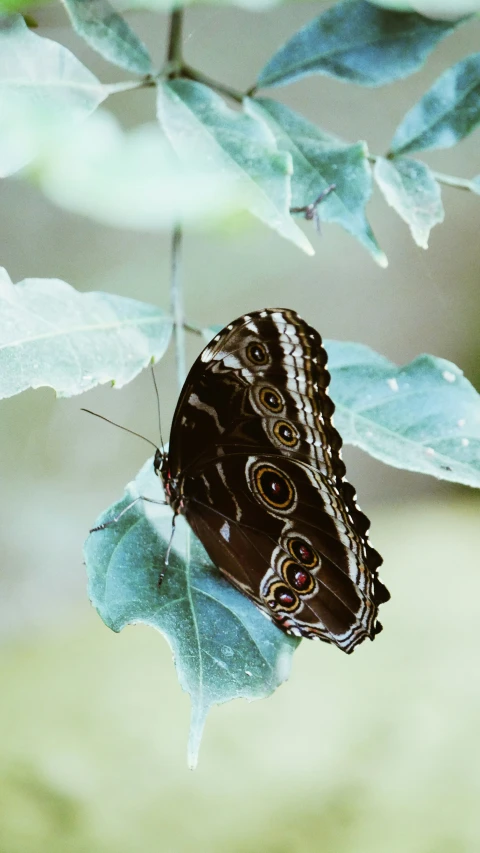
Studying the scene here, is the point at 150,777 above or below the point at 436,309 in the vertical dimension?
below

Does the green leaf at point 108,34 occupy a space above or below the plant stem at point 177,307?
above

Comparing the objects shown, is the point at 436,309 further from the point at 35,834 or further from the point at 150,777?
the point at 35,834

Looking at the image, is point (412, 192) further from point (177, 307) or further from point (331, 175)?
point (177, 307)

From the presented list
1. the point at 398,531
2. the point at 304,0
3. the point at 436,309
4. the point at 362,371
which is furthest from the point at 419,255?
the point at 362,371

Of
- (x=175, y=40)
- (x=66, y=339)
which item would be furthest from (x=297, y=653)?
(x=175, y=40)

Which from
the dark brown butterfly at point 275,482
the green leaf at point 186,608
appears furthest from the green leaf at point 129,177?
the green leaf at point 186,608

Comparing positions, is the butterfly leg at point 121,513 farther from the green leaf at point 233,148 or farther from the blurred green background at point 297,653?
the blurred green background at point 297,653

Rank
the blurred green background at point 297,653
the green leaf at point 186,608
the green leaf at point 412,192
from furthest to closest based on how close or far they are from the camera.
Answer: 1. the blurred green background at point 297,653
2. the green leaf at point 412,192
3. the green leaf at point 186,608
